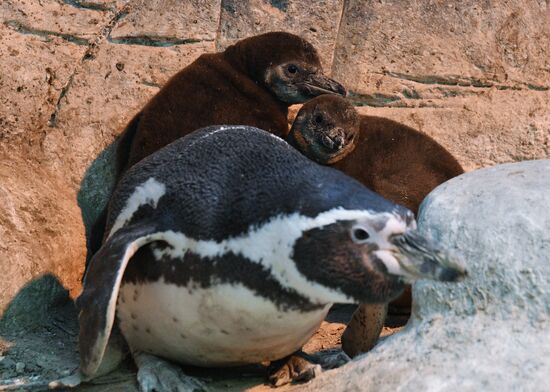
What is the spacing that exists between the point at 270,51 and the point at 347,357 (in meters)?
2.28

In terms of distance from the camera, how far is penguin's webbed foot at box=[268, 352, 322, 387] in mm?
3617

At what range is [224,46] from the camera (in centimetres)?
568

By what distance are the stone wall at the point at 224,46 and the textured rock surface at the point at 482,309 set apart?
194 cm

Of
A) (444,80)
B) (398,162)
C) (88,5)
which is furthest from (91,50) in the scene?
(444,80)

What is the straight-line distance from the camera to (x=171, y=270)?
3.46 m

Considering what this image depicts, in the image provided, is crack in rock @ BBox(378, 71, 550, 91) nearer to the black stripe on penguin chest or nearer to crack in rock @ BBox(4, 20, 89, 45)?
crack in rock @ BBox(4, 20, 89, 45)

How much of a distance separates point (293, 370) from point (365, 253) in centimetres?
79

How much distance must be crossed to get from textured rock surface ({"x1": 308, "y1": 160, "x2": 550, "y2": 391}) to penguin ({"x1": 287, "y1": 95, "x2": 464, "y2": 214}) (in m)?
1.14

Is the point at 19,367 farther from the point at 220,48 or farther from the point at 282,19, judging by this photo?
the point at 282,19

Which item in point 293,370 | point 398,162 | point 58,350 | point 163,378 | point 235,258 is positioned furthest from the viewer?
point 398,162

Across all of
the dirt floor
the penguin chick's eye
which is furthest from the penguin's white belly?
the penguin chick's eye

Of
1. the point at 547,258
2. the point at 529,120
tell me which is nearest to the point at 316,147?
the point at 529,120

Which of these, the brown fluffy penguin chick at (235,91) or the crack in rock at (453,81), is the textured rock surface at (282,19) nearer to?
the brown fluffy penguin chick at (235,91)

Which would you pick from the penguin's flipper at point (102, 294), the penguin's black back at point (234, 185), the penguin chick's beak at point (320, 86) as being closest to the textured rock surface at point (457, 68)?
the penguin chick's beak at point (320, 86)
